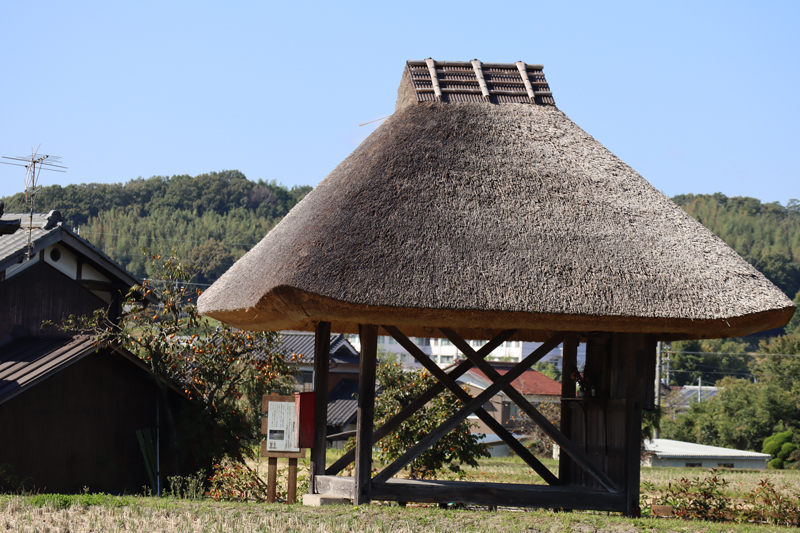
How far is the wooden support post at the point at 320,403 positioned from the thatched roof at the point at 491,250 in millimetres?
555

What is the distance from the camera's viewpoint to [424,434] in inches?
480

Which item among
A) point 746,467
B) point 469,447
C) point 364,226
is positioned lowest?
point 746,467

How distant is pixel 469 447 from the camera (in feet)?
39.6

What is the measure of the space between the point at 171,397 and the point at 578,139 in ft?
28.6

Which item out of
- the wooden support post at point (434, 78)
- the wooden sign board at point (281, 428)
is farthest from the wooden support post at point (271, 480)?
the wooden support post at point (434, 78)

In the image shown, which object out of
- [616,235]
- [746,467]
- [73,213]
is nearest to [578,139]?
[616,235]

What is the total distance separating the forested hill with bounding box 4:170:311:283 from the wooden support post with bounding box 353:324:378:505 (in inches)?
2238

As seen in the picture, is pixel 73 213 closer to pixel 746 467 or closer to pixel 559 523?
pixel 746 467

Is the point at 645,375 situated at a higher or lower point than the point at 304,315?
lower

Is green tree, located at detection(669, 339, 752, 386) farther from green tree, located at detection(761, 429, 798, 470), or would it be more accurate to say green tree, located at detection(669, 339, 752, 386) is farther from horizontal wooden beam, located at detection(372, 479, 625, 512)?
horizontal wooden beam, located at detection(372, 479, 625, 512)

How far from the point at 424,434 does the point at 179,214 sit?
6795 centimetres

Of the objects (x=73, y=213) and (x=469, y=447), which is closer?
(x=469, y=447)

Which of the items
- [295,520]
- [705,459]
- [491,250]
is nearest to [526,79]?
[491,250]

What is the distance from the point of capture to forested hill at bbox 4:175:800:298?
221 ft
